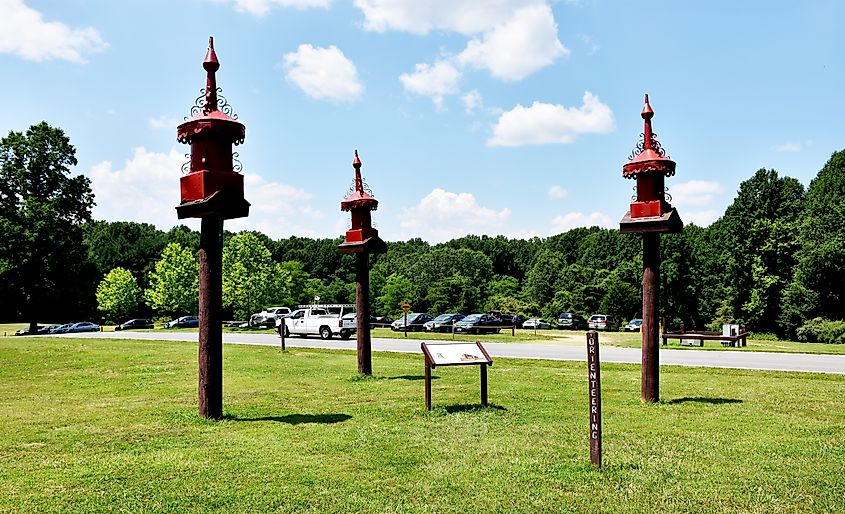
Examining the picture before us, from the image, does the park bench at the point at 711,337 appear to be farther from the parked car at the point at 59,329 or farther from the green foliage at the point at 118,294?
the green foliage at the point at 118,294

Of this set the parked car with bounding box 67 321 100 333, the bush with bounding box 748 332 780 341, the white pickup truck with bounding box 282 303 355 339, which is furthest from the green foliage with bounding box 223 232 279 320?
the bush with bounding box 748 332 780 341

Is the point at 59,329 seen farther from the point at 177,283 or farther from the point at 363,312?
the point at 363,312

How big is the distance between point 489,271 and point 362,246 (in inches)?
2584

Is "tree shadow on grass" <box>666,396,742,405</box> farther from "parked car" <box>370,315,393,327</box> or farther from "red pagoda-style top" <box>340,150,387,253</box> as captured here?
"parked car" <box>370,315,393,327</box>

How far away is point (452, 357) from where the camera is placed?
11.5m

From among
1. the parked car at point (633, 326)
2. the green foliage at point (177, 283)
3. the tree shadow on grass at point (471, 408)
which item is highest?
the green foliage at point (177, 283)

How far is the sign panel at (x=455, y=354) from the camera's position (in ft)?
37.3

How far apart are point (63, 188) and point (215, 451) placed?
4849 cm

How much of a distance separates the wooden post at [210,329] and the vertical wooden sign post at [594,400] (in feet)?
18.6

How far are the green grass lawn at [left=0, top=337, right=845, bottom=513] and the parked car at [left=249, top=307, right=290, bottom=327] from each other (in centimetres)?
3560

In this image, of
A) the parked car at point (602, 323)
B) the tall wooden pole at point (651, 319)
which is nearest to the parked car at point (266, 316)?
the parked car at point (602, 323)

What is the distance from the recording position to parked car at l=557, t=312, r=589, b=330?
58750 mm

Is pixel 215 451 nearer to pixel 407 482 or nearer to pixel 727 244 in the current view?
pixel 407 482

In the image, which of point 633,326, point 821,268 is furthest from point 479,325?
point 821,268
